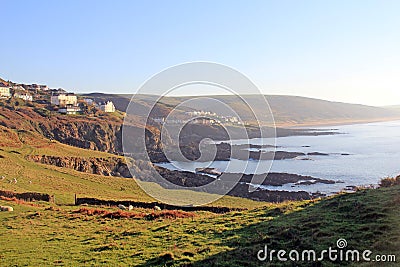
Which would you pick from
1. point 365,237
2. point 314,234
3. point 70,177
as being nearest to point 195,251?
point 314,234

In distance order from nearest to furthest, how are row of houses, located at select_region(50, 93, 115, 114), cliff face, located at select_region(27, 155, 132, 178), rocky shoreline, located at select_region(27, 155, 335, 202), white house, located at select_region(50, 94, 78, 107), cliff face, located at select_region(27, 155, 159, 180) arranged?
rocky shoreline, located at select_region(27, 155, 335, 202), cliff face, located at select_region(27, 155, 132, 178), cliff face, located at select_region(27, 155, 159, 180), row of houses, located at select_region(50, 93, 115, 114), white house, located at select_region(50, 94, 78, 107)

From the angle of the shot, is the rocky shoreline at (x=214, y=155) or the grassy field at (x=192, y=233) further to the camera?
the rocky shoreline at (x=214, y=155)

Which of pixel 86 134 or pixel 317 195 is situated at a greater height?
pixel 86 134

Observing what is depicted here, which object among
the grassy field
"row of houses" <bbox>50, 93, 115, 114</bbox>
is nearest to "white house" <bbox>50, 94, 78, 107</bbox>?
"row of houses" <bbox>50, 93, 115, 114</bbox>

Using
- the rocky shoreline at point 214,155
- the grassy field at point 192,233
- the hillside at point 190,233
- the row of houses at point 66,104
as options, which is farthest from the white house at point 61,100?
the grassy field at point 192,233

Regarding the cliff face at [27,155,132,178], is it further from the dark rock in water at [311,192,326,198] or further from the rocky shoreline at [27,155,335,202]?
the dark rock in water at [311,192,326,198]

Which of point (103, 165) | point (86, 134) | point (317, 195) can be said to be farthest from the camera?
point (86, 134)

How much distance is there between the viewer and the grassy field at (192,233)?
11.6 metres

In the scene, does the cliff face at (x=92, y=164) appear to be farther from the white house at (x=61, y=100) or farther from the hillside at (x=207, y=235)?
the white house at (x=61, y=100)

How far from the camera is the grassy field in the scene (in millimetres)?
11578

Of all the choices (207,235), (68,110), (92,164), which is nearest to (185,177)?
(92,164)

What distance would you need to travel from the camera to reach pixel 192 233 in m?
15.3

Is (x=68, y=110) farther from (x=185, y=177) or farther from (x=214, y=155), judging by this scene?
(x=185, y=177)

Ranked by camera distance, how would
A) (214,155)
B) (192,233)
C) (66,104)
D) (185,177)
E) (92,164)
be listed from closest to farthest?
(192,233)
(92,164)
(185,177)
(214,155)
(66,104)
